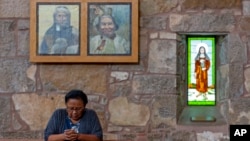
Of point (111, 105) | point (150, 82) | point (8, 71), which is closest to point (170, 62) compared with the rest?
point (150, 82)

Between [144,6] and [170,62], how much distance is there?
0.49 metres

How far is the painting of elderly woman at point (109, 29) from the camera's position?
4777 mm

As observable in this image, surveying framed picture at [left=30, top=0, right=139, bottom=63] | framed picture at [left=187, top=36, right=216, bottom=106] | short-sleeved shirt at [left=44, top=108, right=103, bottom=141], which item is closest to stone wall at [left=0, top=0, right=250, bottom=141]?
framed picture at [left=30, top=0, right=139, bottom=63]

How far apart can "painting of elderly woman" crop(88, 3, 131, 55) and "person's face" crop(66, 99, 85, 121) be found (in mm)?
1125

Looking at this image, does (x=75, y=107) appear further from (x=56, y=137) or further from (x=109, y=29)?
(x=109, y=29)

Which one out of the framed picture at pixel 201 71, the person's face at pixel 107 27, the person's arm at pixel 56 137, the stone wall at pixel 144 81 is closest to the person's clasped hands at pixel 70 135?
the person's arm at pixel 56 137

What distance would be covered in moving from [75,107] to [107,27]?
1248mm

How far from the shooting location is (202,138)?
15.8 feet

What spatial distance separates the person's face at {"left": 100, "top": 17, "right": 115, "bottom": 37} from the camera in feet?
15.7

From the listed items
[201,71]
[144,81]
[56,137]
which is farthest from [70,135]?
[201,71]

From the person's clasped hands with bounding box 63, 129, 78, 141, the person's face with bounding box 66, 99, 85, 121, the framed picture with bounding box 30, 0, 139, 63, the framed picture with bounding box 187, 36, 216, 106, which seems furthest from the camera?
the framed picture with bounding box 187, 36, 216, 106

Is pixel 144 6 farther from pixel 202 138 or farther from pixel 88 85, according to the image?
pixel 202 138

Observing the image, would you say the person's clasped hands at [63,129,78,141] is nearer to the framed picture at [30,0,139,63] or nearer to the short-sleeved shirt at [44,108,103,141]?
the short-sleeved shirt at [44,108,103,141]

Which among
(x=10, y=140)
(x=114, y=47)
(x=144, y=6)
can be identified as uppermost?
(x=144, y=6)
